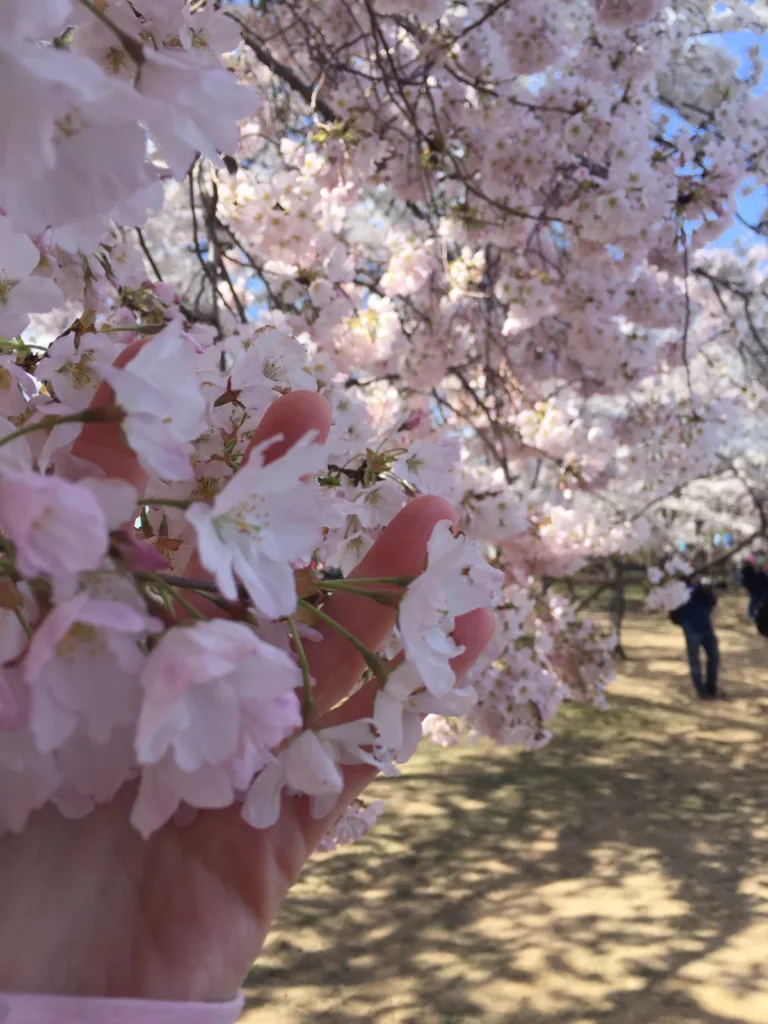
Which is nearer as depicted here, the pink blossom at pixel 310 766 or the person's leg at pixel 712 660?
the pink blossom at pixel 310 766

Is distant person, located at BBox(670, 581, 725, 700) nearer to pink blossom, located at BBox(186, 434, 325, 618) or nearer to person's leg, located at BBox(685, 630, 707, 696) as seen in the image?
person's leg, located at BBox(685, 630, 707, 696)

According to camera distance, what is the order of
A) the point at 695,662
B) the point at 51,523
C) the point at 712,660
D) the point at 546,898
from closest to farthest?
the point at 51,523 < the point at 546,898 < the point at 712,660 < the point at 695,662

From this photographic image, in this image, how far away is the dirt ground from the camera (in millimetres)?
2816

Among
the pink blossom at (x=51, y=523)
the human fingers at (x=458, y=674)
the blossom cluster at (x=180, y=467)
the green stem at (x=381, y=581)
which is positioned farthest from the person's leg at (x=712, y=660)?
the pink blossom at (x=51, y=523)

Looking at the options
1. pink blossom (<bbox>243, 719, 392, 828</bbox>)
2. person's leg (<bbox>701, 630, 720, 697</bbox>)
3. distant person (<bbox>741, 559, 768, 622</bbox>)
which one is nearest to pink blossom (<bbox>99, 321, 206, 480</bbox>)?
pink blossom (<bbox>243, 719, 392, 828</bbox>)

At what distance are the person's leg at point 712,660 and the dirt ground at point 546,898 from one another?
44.0 inches

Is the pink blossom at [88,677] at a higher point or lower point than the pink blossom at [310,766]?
higher

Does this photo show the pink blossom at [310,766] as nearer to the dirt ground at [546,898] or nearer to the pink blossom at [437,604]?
the pink blossom at [437,604]

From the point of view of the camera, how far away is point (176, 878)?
0.72m

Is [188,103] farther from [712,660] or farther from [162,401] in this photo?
[712,660]

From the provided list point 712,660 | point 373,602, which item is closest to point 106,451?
point 373,602

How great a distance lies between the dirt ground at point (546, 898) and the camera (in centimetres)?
282

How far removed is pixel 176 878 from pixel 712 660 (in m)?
7.16

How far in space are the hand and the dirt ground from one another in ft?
7.90
